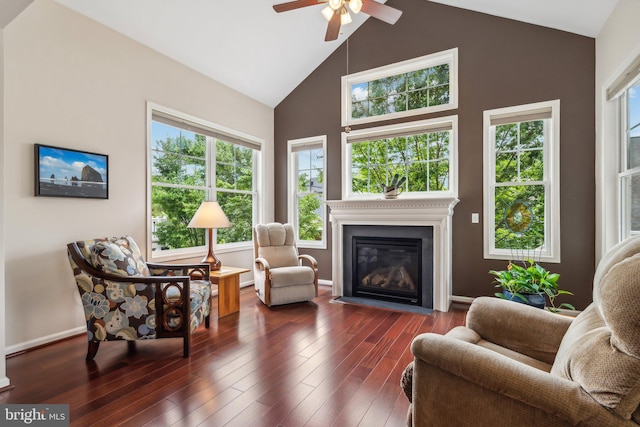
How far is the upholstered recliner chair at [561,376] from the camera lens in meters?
0.88

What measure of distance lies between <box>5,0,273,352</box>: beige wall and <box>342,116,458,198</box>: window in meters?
2.57

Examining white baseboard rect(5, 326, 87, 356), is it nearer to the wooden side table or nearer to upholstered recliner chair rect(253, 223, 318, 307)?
the wooden side table

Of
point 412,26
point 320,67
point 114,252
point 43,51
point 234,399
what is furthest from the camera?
point 320,67

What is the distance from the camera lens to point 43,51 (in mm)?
2602

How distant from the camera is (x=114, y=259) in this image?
7.75ft

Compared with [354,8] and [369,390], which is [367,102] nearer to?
[354,8]

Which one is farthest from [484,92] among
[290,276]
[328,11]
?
[290,276]

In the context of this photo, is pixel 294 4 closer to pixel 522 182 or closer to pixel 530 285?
pixel 522 182

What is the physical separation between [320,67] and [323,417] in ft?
15.0

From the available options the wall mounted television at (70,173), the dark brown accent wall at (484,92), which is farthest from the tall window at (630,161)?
the wall mounted television at (70,173)

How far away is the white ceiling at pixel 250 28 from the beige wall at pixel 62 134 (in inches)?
8.2

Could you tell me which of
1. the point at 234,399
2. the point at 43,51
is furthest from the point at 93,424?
the point at 43,51

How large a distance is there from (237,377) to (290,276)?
163cm

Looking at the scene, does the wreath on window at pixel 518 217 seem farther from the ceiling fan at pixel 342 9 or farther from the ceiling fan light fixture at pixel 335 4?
the ceiling fan light fixture at pixel 335 4
